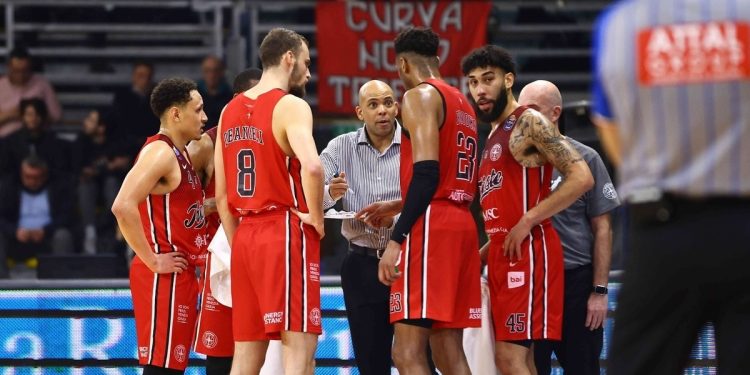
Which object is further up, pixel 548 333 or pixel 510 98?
pixel 510 98

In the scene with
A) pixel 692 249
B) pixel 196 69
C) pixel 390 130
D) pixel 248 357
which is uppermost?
pixel 196 69

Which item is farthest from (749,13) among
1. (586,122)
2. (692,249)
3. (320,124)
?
(320,124)

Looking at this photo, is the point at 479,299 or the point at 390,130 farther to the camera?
the point at 390,130

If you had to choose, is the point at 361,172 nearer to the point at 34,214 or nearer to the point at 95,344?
the point at 95,344

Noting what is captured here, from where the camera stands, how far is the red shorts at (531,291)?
6094mm

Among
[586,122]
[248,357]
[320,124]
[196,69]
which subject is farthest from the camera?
[196,69]

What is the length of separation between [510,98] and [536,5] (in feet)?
24.7

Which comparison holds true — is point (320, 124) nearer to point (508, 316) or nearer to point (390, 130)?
point (390, 130)

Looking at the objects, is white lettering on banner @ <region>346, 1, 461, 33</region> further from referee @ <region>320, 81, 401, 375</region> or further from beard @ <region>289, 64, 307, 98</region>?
beard @ <region>289, 64, 307, 98</region>

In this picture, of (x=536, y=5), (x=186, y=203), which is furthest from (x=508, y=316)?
(x=536, y=5)

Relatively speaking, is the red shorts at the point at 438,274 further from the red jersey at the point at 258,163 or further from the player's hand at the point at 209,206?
the player's hand at the point at 209,206

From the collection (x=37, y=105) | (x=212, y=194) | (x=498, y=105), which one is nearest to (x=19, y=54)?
(x=37, y=105)

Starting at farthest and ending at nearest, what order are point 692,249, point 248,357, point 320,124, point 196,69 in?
point 196,69 → point 320,124 → point 248,357 → point 692,249

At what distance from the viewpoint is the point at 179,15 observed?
14.0 meters
